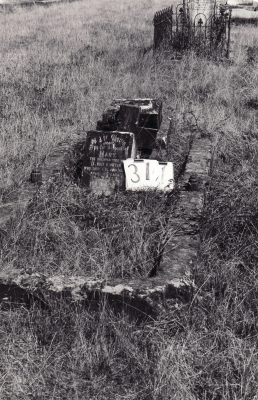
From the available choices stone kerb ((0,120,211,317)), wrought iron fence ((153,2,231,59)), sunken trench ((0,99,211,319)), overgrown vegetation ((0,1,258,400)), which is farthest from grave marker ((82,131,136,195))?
wrought iron fence ((153,2,231,59))

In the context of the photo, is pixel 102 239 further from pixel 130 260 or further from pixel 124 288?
pixel 124 288

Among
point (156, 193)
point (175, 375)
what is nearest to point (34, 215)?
point (156, 193)

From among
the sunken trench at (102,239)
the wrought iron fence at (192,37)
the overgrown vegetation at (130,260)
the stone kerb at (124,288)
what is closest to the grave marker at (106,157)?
the sunken trench at (102,239)

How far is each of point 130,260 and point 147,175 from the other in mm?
1352

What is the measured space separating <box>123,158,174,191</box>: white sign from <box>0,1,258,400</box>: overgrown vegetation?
0.57 feet

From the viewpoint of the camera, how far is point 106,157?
15.2 feet

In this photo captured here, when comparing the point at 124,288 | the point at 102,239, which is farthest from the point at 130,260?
the point at 124,288

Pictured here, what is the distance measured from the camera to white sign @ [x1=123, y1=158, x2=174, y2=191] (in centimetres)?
438

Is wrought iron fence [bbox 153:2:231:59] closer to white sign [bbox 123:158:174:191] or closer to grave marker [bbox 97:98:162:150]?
grave marker [bbox 97:98:162:150]

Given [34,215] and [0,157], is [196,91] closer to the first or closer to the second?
[0,157]

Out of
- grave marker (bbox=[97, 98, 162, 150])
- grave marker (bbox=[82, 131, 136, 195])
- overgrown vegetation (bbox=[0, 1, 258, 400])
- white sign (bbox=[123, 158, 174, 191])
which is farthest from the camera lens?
grave marker (bbox=[97, 98, 162, 150])

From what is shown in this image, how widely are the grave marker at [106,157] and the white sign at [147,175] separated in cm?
19

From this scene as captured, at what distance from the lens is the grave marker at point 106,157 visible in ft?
15.1

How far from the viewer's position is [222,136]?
5762mm
